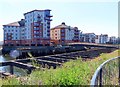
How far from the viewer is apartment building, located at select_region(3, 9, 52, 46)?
60.7m

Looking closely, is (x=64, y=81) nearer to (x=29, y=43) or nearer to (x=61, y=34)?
(x=29, y=43)

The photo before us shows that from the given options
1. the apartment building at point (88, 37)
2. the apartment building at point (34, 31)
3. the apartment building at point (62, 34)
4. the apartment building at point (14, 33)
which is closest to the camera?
the apartment building at point (34, 31)

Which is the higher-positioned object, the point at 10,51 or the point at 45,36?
the point at 45,36

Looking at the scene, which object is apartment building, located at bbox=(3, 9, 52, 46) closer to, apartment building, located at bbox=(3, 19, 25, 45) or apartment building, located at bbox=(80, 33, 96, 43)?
apartment building, located at bbox=(3, 19, 25, 45)

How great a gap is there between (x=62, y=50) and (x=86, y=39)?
153ft

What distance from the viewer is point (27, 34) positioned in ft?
208

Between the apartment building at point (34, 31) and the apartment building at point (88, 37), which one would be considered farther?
the apartment building at point (88, 37)

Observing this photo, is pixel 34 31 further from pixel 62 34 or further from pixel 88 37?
pixel 88 37

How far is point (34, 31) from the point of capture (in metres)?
60.4

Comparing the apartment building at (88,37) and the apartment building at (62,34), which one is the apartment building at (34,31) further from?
the apartment building at (88,37)

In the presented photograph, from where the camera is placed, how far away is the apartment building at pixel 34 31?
199 ft

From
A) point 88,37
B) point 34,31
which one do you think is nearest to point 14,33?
point 34,31

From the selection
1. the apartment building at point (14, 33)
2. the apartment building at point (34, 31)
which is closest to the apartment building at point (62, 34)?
the apartment building at point (34, 31)

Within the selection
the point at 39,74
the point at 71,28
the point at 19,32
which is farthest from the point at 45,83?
the point at 71,28
